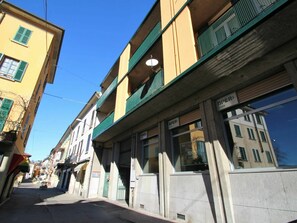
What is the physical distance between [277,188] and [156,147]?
619cm

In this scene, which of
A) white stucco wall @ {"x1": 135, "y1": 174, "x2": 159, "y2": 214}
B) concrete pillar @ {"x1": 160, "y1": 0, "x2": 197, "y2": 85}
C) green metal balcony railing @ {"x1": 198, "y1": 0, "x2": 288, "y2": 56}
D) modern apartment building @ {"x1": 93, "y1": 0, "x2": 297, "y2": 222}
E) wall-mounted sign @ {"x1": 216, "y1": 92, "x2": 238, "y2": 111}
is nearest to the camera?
green metal balcony railing @ {"x1": 198, "y1": 0, "x2": 288, "y2": 56}

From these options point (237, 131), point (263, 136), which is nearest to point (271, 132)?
point (263, 136)

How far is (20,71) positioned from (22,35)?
11.7 feet

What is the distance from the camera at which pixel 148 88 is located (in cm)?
949

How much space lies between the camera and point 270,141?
16.3 feet

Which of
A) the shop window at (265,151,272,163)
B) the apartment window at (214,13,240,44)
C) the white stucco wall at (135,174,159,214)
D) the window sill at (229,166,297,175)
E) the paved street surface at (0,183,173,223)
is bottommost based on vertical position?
the paved street surface at (0,183,173,223)

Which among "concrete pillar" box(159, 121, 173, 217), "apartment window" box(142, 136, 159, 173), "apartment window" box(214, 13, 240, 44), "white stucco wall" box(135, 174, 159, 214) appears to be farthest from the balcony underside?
"white stucco wall" box(135, 174, 159, 214)

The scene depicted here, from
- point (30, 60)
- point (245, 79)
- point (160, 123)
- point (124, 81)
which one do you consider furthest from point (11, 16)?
point (245, 79)

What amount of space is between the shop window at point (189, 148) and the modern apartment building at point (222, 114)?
0.04m

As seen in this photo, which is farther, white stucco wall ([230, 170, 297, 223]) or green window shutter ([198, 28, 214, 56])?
green window shutter ([198, 28, 214, 56])

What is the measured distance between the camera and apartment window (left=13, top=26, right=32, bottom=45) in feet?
42.9

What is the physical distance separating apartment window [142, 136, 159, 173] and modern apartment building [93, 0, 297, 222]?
6cm

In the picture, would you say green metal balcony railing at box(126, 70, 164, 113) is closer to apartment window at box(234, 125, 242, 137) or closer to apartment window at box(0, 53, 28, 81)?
apartment window at box(234, 125, 242, 137)

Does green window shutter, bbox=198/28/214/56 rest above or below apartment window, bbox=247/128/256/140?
above
